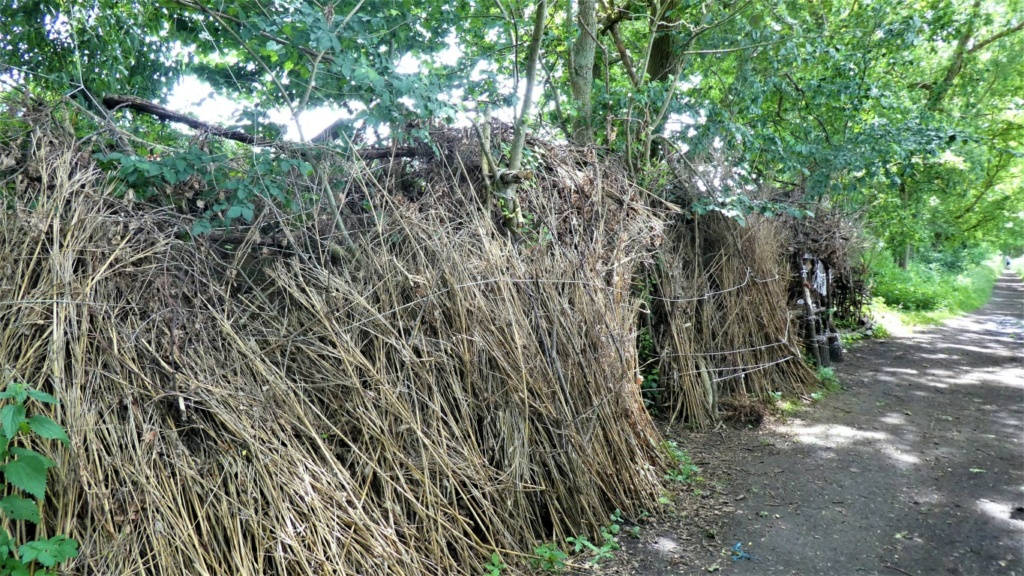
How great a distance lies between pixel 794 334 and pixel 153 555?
7.19 metres

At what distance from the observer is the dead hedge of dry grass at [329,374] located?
2.87 meters

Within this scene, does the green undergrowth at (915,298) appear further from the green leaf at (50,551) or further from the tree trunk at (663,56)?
the green leaf at (50,551)

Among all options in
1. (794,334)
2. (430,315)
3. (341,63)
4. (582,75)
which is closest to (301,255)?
(430,315)

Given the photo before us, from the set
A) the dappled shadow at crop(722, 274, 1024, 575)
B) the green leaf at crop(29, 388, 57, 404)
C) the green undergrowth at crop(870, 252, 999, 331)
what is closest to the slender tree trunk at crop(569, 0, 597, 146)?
the dappled shadow at crop(722, 274, 1024, 575)

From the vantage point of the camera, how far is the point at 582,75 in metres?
6.67

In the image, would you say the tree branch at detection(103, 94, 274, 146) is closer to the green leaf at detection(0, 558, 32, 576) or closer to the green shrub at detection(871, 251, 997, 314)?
the green leaf at detection(0, 558, 32, 576)

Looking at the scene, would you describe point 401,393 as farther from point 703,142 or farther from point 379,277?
point 703,142

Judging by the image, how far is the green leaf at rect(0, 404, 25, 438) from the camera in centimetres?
244

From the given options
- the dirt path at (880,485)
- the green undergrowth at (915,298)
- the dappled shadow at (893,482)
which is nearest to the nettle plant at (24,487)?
the dirt path at (880,485)

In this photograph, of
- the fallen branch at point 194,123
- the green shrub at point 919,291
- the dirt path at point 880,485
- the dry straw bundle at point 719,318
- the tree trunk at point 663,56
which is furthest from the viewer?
the green shrub at point 919,291

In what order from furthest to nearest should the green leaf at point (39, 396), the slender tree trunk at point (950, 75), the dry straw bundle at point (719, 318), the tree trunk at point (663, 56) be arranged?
the slender tree trunk at point (950, 75) < the tree trunk at point (663, 56) < the dry straw bundle at point (719, 318) < the green leaf at point (39, 396)

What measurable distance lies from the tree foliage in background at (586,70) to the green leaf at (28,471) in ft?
6.64

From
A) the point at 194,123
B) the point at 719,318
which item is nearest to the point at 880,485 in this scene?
the point at 719,318

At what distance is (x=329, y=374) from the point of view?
137 inches
